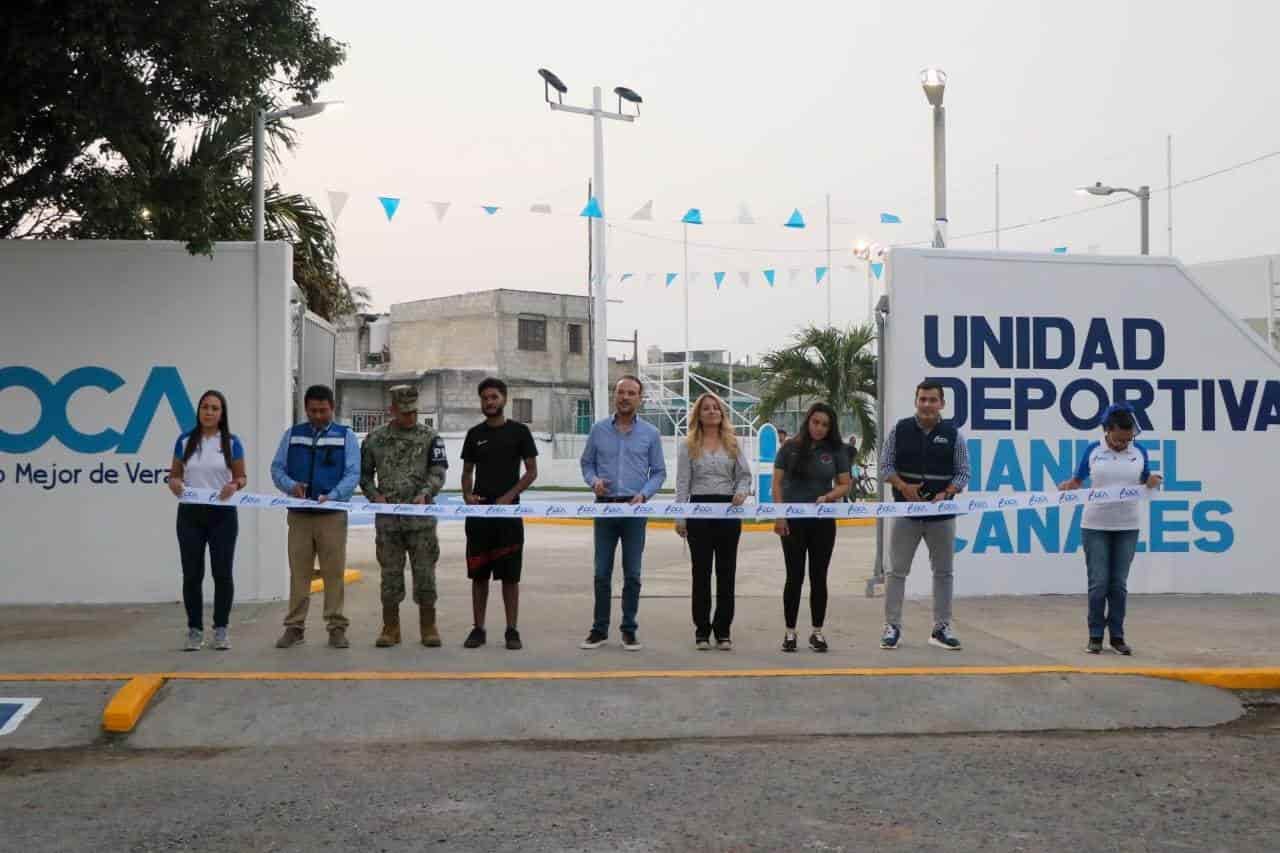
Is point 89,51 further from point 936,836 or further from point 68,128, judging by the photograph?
point 936,836

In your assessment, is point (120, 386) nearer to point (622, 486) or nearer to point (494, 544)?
point (494, 544)

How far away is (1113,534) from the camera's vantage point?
951 centimetres

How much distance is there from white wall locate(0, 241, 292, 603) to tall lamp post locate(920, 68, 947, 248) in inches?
257

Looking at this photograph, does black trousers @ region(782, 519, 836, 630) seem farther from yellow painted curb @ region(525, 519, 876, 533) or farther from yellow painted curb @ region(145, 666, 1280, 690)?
yellow painted curb @ region(525, 519, 876, 533)

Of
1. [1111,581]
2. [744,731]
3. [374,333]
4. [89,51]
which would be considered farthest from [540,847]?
[374,333]

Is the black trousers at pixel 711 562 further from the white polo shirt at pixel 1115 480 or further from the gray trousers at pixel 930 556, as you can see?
the white polo shirt at pixel 1115 480

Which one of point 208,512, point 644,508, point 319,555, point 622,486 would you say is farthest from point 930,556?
point 208,512

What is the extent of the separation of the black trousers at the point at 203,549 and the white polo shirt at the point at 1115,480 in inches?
231

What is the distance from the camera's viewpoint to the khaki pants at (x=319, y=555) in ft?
30.6

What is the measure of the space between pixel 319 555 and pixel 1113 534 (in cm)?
544

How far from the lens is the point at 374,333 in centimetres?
6331

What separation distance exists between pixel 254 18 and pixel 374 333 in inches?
2083

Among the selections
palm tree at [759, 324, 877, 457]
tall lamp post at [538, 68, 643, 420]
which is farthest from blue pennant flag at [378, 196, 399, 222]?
palm tree at [759, 324, 877, 457]

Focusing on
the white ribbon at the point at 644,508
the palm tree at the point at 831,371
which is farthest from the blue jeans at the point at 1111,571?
the palm tree at the point at 831,371
